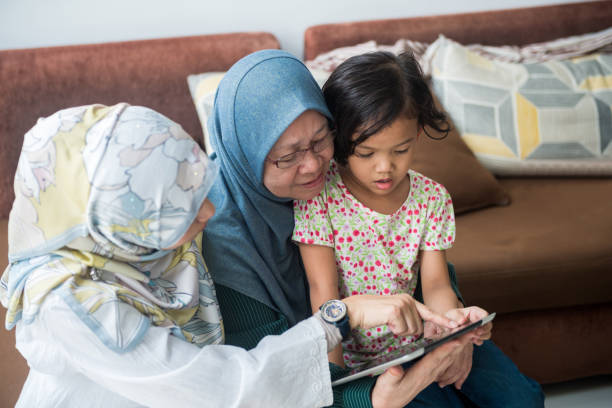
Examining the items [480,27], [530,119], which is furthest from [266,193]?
[480,27]

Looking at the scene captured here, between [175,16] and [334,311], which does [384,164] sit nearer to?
[334,311]

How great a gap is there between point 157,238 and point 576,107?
6.37 ft

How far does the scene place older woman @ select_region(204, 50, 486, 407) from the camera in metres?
1.17

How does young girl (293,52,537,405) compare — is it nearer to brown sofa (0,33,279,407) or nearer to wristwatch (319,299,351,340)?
wristwatch (319,299,351,340)

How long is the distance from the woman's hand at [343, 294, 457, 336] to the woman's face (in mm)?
279

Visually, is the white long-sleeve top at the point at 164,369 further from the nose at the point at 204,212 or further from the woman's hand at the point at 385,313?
the nose at the point at 204,212

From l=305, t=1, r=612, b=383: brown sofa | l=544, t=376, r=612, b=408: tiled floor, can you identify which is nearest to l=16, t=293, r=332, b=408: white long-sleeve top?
l=305, t=1, r=612, b=383: brown sofa

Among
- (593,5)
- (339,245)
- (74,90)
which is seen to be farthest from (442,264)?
(593,5)

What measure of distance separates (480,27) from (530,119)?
1.92 ft

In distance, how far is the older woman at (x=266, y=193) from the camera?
1.17 metres

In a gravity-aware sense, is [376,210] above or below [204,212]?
below

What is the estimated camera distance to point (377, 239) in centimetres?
140

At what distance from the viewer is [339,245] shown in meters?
1.39

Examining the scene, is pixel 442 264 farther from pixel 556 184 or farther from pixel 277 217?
pixel 556 184
